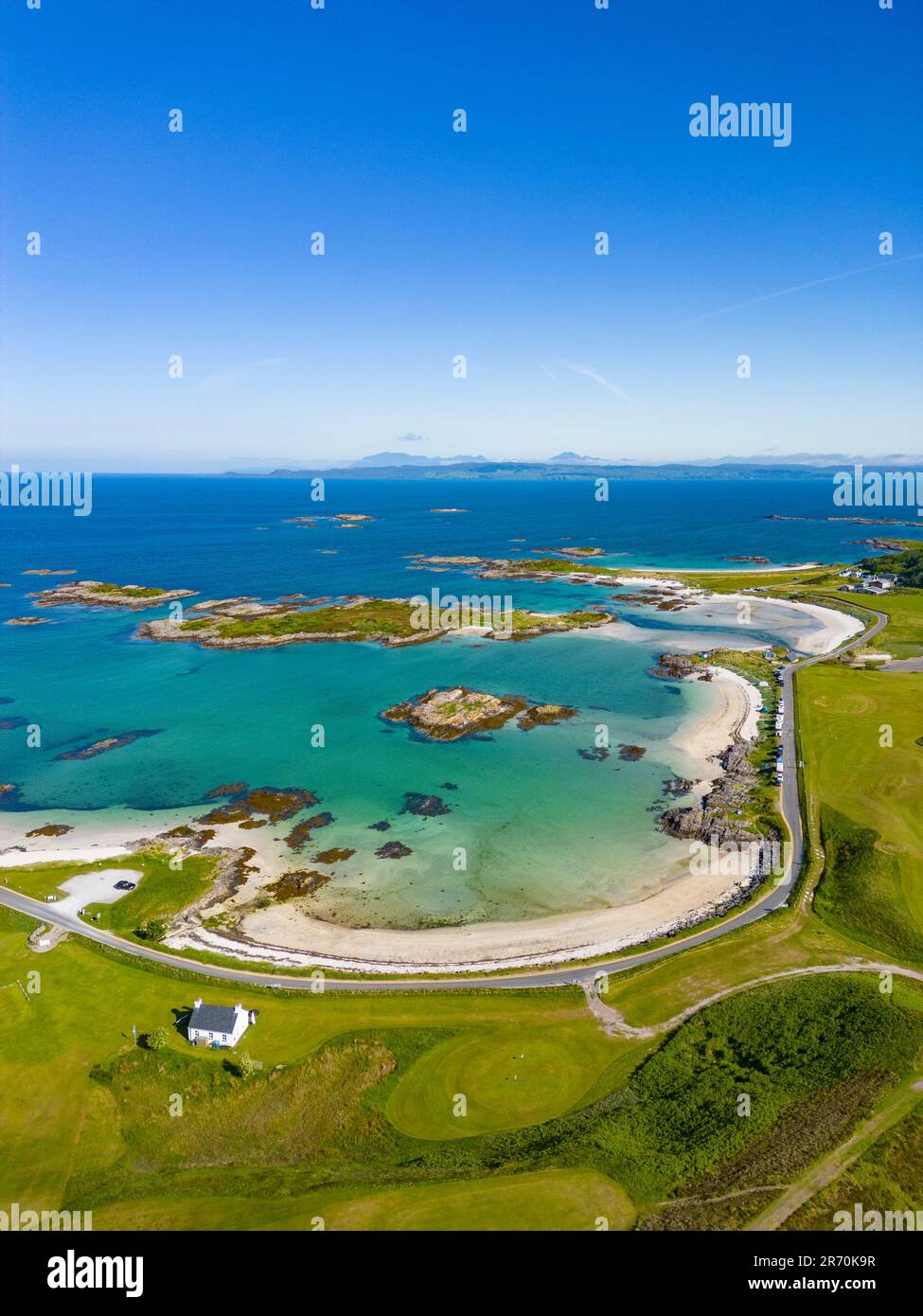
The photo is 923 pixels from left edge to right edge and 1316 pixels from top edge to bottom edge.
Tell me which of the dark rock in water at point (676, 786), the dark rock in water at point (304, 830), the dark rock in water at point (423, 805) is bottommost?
the dark rock in water at point (304, 830)

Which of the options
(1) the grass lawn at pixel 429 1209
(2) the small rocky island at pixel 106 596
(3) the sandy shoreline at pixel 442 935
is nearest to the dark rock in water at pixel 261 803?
(3) the sandy shoreline at pixel 442 935

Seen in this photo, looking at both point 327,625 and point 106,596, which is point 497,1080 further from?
point 106,596

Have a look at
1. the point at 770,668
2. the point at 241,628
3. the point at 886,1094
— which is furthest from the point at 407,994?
the point at 241,628

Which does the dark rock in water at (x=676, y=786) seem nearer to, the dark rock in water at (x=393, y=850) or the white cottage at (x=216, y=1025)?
the dark rock in water at (x=393, y=850)

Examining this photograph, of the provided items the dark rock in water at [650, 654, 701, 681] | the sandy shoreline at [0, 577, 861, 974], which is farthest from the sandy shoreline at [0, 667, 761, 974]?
the dark rock in water at [650, 654, 701, 681]

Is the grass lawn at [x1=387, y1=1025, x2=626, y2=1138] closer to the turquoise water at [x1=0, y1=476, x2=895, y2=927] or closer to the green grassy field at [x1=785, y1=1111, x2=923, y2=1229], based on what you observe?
the green grassy field at [x1=785, y1=1111, x2=923, y2=1229]
